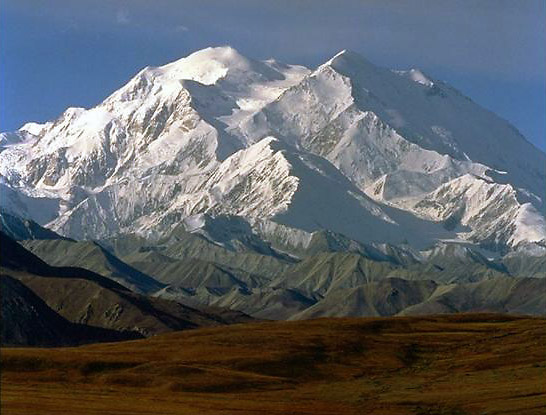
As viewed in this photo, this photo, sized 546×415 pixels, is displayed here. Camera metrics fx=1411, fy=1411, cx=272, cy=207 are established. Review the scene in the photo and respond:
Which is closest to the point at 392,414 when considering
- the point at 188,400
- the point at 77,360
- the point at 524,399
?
the point at 524,399

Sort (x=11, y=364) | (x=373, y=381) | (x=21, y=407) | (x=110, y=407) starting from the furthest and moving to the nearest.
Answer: (x=373, y=381), (x=11, y=364), (x=110, y=407), (x=21, y=407)

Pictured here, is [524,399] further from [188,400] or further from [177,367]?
[177,367]

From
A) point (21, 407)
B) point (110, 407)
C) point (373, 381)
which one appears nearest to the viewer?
point (21, 407)

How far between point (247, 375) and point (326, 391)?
1190 cm

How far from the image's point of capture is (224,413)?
5591 inches

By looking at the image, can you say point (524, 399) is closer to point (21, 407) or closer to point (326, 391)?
point (326, 391)

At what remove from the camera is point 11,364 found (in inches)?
6998

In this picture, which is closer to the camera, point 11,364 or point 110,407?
point 110,407

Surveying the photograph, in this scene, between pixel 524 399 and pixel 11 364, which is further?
pixel 11 364

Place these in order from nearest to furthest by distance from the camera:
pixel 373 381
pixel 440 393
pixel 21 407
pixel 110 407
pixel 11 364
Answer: pixel 21 407 < pixel 110 407 < pixel 440 393 < pixel 11 364 < pixel 373 381

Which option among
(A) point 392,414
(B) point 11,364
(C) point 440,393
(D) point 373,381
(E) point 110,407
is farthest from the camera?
(D) point 373,381

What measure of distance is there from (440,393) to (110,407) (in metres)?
44.5

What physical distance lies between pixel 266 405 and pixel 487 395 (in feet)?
80.4

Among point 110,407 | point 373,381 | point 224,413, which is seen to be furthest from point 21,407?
point 373,381
